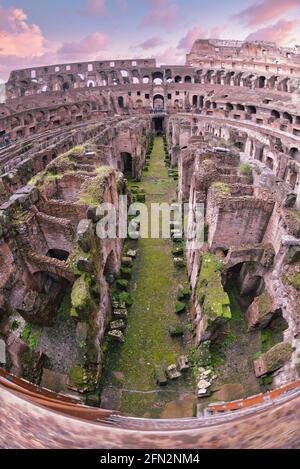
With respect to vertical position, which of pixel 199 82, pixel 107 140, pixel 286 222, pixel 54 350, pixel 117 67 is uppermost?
pixel 117 67

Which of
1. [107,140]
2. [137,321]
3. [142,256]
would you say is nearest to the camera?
[137,321]

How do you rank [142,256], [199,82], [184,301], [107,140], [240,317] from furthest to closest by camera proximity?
[199,82] < [107,140] < [142,256] < [184,301] < [240,317]

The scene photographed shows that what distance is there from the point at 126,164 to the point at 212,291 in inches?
853

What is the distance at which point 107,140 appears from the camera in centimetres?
2498

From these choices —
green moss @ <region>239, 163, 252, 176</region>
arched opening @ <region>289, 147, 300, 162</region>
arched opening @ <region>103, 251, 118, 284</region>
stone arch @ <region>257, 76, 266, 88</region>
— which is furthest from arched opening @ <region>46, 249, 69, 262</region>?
stone arch @ <region>257, 76, 266, 88</region>

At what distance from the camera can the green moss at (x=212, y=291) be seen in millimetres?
9766

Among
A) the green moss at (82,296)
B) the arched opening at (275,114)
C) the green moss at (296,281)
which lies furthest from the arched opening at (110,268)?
the arched opening at (275,114)

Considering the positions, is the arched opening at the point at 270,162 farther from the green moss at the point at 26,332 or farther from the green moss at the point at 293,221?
the green moss at the point at 26,332

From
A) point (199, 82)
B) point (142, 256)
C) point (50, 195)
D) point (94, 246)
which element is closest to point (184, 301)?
point (142, 256)

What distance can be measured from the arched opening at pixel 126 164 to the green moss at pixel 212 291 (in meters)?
18.8

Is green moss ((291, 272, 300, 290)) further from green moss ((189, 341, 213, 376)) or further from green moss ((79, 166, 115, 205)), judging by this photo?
green moss ((79, 166, 115, 205))

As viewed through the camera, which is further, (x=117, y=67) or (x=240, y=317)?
(x=117, y=67)
